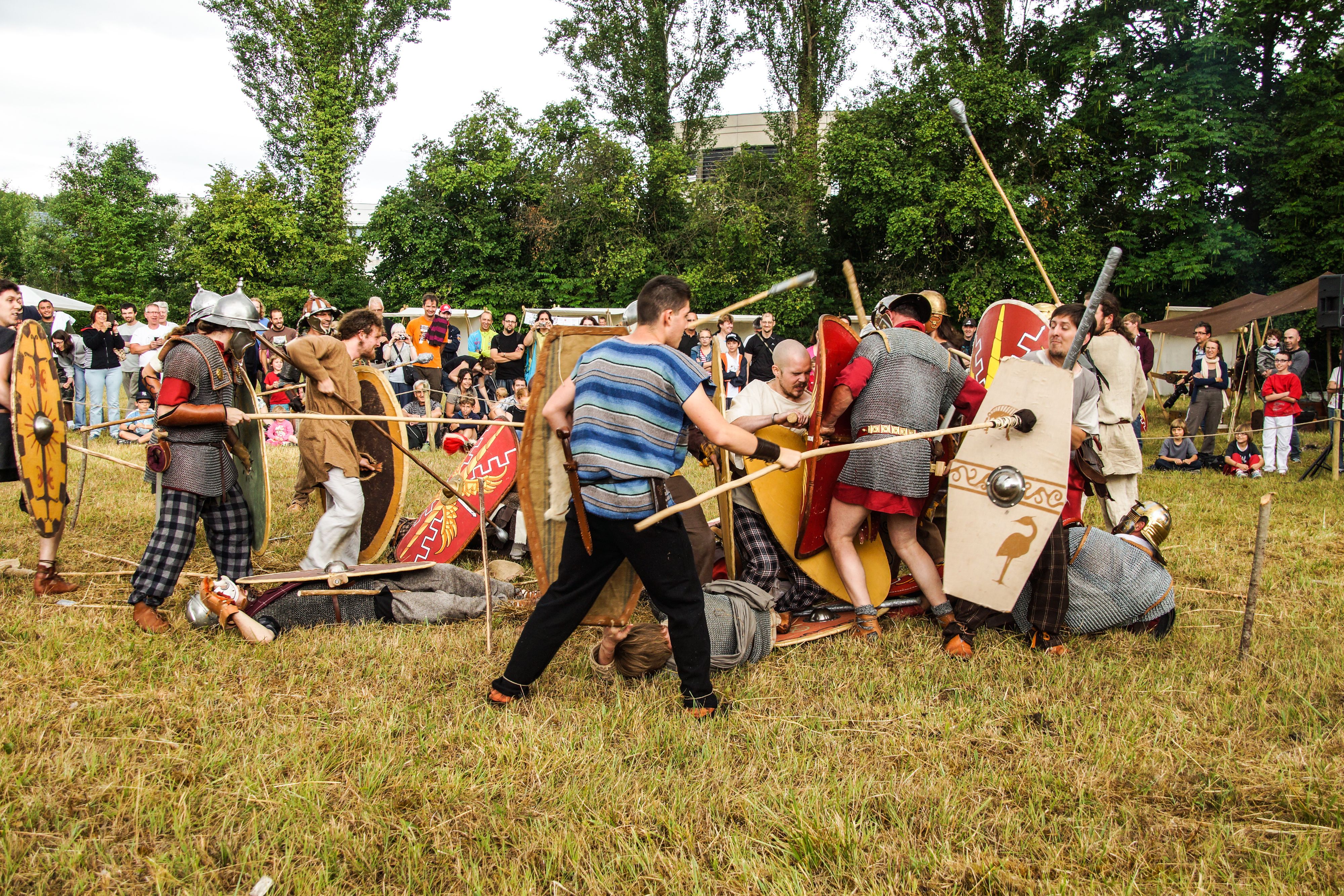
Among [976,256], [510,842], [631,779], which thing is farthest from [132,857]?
[976,256]

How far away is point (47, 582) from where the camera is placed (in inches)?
171

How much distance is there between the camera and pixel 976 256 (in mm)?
18891

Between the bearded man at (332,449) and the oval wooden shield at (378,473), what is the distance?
17 cm

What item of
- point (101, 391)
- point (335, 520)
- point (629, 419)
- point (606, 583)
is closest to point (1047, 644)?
point (606, 583)

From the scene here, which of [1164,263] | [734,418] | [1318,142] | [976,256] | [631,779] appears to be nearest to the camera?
[631,779]

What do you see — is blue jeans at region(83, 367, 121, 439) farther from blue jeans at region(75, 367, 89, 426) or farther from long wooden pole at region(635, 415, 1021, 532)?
long wooden pole at region(635, 415, 1021, 532)

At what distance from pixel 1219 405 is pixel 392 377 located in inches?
399

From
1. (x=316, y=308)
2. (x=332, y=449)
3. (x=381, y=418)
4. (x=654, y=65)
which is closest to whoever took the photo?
(x=381, y=418)

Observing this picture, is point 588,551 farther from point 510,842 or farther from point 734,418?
point 734,418

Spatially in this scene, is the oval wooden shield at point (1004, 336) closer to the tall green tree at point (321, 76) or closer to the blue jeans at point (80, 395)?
the blue jeans at point (80, 395)

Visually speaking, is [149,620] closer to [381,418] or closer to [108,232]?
[381,418]

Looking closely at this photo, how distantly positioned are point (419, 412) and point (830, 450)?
822 cm

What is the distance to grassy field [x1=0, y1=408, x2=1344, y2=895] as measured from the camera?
2.15 meters

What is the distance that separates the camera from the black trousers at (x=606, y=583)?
2881mm
